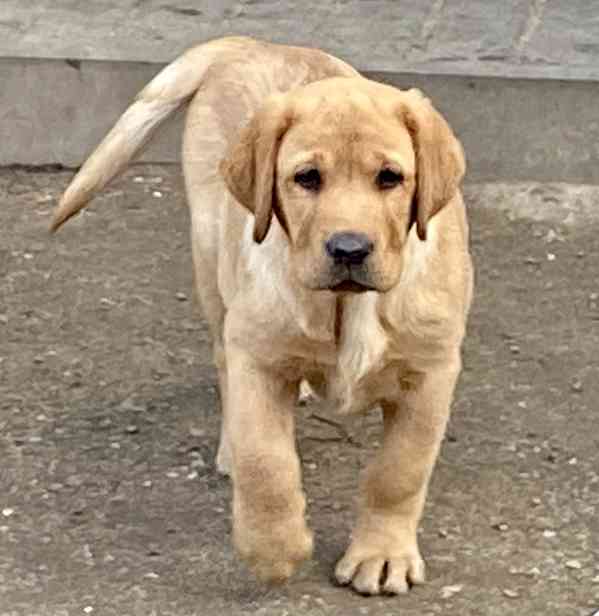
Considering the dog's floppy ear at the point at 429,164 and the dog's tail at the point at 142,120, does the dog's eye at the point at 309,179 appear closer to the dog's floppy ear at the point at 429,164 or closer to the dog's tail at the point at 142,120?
the dog's floppy ear at the point at 429,164

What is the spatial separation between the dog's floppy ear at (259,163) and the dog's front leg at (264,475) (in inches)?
12.4

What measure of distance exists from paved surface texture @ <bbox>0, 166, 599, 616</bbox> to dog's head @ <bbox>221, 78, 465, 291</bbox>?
0.81m

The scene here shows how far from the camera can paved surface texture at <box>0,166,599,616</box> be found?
473 cm

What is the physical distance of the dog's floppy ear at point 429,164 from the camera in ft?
14.4

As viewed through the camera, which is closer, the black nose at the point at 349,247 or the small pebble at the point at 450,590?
the black nose at the point at 349,247

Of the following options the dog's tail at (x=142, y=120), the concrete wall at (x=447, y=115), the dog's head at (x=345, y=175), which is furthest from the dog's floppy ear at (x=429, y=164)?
the concrete wall at (x=447, y=115)

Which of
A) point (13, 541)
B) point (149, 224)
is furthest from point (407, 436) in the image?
point (149, 224)

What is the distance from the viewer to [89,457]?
536cm

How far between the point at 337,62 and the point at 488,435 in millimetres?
1000

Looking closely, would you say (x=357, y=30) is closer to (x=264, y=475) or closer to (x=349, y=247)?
(x=264, y=475)

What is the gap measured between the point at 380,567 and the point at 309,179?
2.96 ft

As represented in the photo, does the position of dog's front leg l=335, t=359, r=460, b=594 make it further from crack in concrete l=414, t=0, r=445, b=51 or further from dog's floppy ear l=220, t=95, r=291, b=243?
crack in concrete l=414, t=0, r=445, b=51

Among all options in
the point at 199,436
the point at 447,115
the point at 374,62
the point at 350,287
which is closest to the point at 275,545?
the point at 350,287

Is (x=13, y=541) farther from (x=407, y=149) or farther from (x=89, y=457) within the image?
(x=407, y=149)
